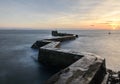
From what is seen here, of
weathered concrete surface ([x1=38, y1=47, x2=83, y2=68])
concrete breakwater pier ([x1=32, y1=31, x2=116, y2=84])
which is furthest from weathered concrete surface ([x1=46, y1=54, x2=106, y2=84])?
weathered concrete surface ([x1=38, y1=47, x2=83, y2=68])

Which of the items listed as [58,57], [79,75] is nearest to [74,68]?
[79,75]

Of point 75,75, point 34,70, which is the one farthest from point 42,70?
point 75,75

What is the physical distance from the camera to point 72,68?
7.34 m

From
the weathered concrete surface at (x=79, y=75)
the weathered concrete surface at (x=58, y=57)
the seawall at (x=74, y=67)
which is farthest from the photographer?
the weathered concrete surface at (x=58, y=57)

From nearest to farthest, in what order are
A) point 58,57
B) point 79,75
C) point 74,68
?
point 79,75 < point 74,68 < point 58,57

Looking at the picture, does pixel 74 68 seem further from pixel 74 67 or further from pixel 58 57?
pixel 58 57

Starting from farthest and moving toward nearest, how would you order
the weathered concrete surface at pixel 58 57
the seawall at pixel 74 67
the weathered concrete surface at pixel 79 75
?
the weathered concrete surface at pixel 58 57, the seawall at pixel 74 67, the weathered concrete surface at pixel 79 75

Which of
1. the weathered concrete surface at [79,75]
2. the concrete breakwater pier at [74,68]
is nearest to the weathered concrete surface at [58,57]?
the concrete breakwater pier at [74,68]

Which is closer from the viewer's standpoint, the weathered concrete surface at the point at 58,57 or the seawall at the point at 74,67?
the seawall at the point at 74,67

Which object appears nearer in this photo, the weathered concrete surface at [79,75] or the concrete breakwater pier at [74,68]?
the weathered concrete surface at [79,75]

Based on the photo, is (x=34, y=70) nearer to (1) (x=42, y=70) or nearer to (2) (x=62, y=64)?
(1) (x=42, y=70)

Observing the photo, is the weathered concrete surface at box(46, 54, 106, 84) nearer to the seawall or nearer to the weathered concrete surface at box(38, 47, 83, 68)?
the seawall

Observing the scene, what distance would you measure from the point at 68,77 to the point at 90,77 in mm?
893

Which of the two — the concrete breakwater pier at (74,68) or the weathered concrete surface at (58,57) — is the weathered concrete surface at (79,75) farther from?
the weathered concrete surface at (58,57)
